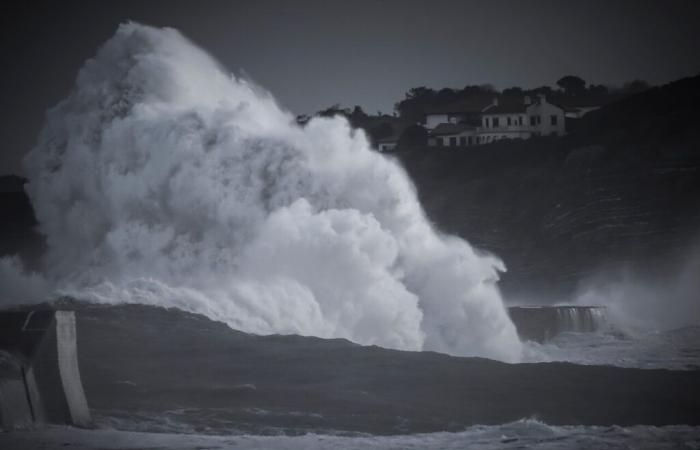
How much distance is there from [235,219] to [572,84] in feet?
280

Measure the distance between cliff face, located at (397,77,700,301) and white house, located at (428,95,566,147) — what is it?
750 centimetres

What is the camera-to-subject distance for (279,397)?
14.5 m

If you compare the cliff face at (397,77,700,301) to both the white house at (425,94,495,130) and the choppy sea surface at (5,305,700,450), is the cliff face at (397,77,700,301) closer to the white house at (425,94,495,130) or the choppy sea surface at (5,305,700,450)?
the white house at (425,94,495,130)

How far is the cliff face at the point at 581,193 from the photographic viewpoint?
148ft

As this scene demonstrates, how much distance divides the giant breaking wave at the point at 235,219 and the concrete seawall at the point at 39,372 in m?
7.03

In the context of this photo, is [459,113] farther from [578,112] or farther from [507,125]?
[578,112]

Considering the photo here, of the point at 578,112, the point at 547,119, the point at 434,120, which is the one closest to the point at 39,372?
the point at 547,119

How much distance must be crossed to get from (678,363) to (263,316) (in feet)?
32.1

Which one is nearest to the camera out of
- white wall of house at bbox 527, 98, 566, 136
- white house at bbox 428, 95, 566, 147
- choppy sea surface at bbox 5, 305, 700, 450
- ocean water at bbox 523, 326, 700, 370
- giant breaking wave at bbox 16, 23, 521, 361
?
choppy sea surface at bbox 5, 305, 700, 450

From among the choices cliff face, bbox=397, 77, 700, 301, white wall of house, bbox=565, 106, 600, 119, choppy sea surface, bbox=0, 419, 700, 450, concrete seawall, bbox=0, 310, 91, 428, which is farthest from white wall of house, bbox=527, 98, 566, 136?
concrete seawall, bbox=0, 310, 91, 428

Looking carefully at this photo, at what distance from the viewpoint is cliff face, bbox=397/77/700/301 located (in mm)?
45125

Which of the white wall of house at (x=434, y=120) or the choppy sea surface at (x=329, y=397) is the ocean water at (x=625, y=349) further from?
the white wall of house at (x=434, y=120)

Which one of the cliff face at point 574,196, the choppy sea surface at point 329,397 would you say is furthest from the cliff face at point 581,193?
the choppy sea surface at point 329,397

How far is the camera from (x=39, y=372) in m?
12.6
